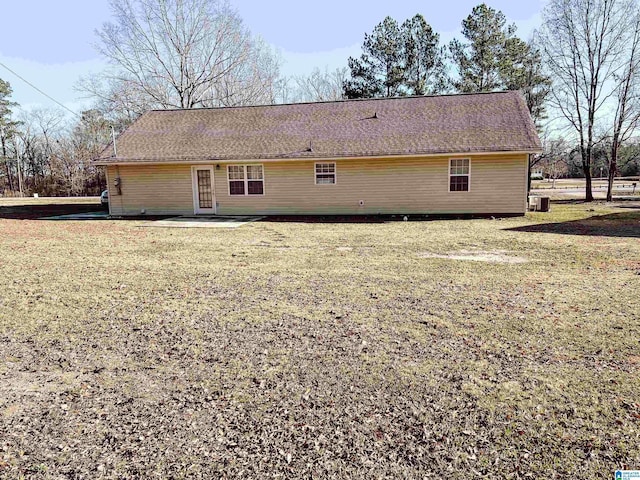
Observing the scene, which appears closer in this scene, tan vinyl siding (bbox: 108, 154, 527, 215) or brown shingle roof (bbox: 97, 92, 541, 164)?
tan vinyl siding (bbox: 108, 154, 527, 215)

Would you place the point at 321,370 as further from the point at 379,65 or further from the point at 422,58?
the point at 422,58

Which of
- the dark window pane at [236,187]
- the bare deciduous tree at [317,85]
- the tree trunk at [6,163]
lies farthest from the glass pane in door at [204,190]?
the tree trunk at [6,163]

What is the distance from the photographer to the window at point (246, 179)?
15898 mm

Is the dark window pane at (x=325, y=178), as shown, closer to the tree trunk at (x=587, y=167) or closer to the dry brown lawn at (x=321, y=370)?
the dry brown lawn at (x=321, y=370)

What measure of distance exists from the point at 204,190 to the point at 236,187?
Result: 4.32ft

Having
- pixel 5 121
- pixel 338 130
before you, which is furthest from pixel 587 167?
pixel 5 121

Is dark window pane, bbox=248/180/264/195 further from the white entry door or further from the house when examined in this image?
the white entry door

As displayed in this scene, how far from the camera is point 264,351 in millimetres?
3762

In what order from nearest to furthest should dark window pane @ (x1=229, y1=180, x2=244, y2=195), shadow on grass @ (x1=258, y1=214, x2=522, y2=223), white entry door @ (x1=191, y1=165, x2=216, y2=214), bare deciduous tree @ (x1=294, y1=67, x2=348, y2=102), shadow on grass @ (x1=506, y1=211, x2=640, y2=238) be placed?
shadow on grass @ (x1=506, y1=211, x2=640, y2=238), shadow on grass @ (x1=258, y1=214, x2=522, y2=223), dark window pane @ (x1=229, y1=180, x2=244, y2=195), white entry door @ (x1=191, y1=165, x2=216, y2=214), bare deciduous tree @ (x1=294, y1=67, x2=348, y2=102)

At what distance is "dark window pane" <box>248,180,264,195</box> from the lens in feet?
52.4

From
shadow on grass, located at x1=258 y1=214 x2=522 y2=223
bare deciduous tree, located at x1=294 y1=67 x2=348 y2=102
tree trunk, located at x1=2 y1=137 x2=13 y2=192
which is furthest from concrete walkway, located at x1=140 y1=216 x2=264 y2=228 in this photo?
tree trunk, located at x1=2 y1=137 x2=13 y2=192

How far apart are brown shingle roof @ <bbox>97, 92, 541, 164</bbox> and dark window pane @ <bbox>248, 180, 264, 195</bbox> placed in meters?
1.08

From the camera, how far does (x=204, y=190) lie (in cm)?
1633

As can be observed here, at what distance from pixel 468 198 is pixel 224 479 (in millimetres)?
14059
